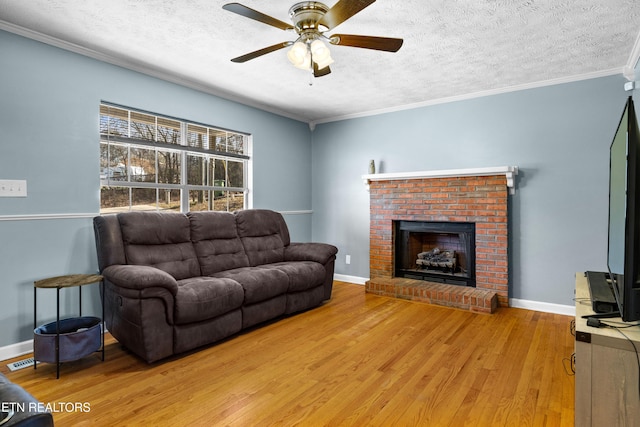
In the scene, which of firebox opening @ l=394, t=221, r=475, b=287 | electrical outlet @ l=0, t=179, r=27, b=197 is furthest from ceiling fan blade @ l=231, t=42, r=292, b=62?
firebox opening @ l=394, t=221, r=475, b=287

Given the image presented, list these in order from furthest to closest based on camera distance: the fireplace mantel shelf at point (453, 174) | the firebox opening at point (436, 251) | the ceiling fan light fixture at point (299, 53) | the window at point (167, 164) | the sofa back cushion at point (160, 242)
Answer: the firebox opening at point (436, 251)
the fireplace mantel shelf at point (453, 174)
the window at point (167, 164)
the sofa back cushion at point (160, 242)
the ceiling fan light fixture at point (299, 53)

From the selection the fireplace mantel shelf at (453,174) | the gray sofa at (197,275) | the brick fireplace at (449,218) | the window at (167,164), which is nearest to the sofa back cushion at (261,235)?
the gray sofa at (197,275)

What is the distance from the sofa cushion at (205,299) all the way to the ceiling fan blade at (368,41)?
199 centimetres

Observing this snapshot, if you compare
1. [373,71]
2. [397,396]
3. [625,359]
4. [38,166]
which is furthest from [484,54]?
[38,166]

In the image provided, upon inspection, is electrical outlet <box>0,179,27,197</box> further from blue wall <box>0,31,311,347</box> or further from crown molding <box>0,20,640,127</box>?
crown molding <box>0,20,640,127</box>

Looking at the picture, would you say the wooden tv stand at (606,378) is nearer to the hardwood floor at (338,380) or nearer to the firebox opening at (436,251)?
the hardwood floor at (338,380)

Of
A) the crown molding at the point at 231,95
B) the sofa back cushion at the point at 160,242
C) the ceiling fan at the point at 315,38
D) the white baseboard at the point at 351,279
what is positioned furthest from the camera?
the white baseboard at the point at 351,279

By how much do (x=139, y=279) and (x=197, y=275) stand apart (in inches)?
36.3

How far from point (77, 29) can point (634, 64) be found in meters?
4.57

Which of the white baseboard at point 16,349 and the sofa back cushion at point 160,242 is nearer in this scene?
the white baseboard at point 16,349

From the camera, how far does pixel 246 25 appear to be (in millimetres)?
2514

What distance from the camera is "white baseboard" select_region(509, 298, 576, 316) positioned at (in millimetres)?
3551

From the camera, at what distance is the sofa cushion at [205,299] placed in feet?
8.26

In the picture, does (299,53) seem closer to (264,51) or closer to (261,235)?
(264,51)
